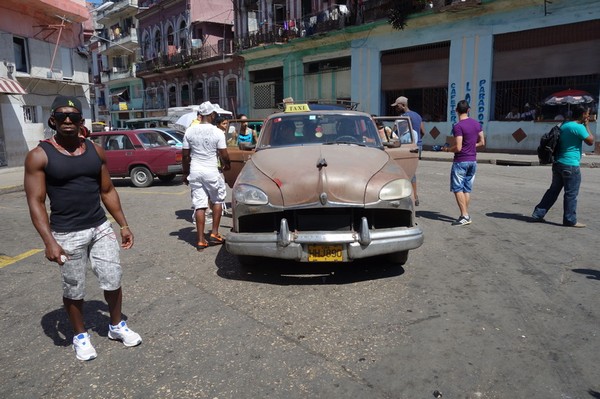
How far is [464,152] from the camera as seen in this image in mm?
6848

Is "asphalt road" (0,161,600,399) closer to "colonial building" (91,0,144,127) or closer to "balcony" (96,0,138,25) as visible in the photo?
"colonial building" (91,0,144,127)

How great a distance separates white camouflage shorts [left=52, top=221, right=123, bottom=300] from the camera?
3.23 meters

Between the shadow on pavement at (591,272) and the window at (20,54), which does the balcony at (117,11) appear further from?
the shadow on pavement at (591,272)

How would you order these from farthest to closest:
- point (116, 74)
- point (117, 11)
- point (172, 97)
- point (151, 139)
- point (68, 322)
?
point (116, 74)
point (117, 11)
point (172, 97)
point (151, 139)
point (68, 322)

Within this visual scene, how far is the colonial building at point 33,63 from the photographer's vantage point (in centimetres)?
1928

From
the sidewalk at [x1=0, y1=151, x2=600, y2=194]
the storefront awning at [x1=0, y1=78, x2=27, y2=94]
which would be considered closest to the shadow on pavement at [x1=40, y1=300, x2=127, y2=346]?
the sidewalk at [x1=0, y1=151, x2=600, y2=194]

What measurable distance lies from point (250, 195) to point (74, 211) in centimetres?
164

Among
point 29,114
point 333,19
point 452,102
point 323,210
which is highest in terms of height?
point 333,19

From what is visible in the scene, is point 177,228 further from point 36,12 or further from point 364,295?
point 36,12

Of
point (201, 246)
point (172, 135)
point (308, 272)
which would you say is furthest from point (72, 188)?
point (172, 135)

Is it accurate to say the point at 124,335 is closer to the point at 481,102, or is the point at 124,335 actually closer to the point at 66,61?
the point at 481,102

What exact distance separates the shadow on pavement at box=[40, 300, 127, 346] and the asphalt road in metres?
0.02

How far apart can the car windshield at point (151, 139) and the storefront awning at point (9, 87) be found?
8286 millimetres

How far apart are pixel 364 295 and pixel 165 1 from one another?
3940 cm
